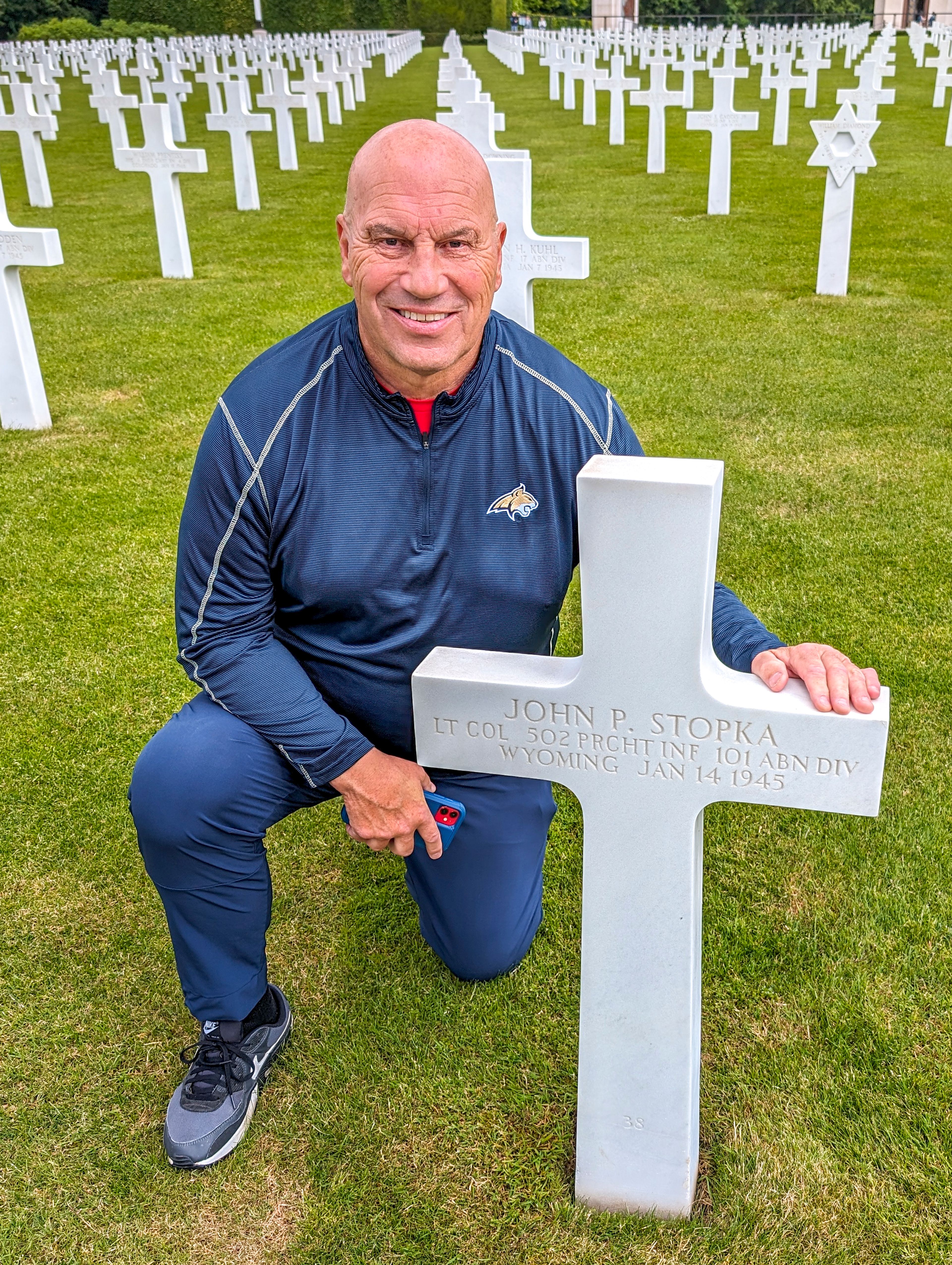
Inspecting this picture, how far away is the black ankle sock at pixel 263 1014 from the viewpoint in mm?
2158

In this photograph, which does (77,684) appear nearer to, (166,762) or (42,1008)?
(42,1008)

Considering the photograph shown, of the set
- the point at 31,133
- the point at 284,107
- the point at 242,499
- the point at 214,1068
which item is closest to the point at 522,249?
the point at 242,499

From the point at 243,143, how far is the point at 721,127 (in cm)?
451

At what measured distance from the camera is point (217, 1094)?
2.04 meters

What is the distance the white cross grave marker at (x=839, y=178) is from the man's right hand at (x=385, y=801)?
637 centimetres

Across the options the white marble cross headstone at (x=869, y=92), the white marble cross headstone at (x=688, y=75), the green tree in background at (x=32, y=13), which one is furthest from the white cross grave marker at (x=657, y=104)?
the green tree in background at (x=32, y=13)

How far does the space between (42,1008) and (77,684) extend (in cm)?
131

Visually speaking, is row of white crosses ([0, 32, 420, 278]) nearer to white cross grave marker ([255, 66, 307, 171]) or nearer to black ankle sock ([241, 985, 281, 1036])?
white cross grave marker ([255, 66, 307, 171])

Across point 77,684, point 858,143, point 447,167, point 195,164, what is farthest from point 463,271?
point 195,164

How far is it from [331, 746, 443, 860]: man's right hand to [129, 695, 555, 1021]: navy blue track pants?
13 cm

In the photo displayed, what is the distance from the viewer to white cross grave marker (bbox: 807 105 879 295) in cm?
719

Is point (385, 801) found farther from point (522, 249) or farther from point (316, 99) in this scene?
point (316, 99)

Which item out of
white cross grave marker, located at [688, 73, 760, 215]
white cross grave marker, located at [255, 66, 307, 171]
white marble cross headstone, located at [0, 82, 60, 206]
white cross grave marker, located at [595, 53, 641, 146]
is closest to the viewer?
white cross grave marker, located at [688, 73, 760, 215]

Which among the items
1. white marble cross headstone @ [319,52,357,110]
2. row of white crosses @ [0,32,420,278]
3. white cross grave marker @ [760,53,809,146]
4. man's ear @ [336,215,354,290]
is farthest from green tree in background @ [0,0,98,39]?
man's ear @ [336,215,354,290]
